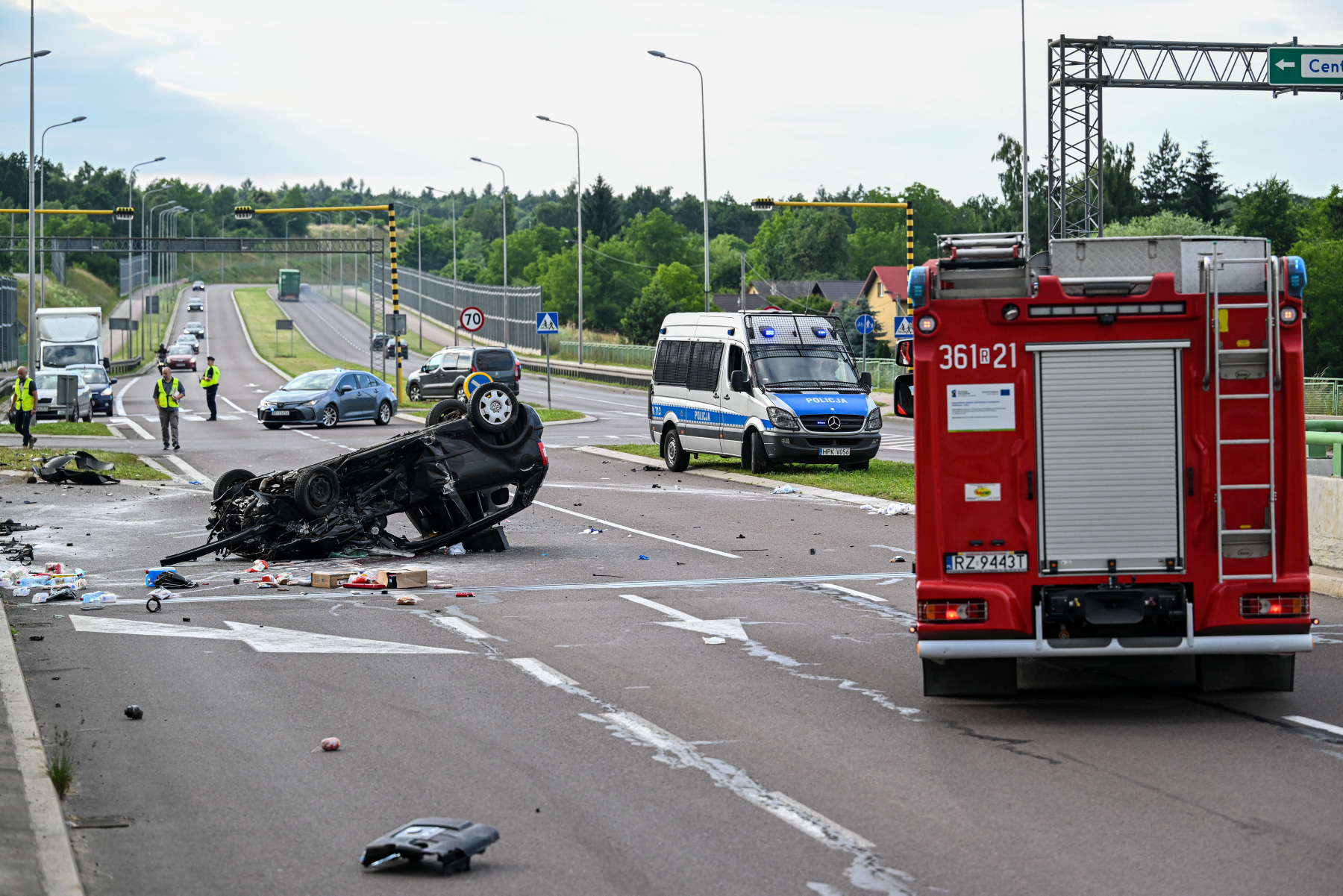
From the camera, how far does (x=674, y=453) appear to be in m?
26.8

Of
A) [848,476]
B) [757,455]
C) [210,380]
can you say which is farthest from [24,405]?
[848,476]

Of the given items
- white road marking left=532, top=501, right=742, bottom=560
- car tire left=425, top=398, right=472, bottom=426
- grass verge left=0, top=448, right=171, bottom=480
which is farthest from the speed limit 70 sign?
car tire left=425, top=398, right=472, bottom=426

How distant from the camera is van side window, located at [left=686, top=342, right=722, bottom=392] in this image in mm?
25500

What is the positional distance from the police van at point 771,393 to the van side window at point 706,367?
20 mm

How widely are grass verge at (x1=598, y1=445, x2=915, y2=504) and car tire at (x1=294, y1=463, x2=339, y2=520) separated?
27.5 ft

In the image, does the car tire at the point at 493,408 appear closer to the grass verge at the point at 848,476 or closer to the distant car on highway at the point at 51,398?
the grass verge at the point at 848,476

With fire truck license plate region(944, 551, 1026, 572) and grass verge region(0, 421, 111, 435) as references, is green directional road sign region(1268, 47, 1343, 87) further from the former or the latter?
fire truck license plate region(944, 551, 1026, 572)

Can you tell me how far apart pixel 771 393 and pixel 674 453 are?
9.73 feet

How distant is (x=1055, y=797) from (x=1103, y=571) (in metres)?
1.89

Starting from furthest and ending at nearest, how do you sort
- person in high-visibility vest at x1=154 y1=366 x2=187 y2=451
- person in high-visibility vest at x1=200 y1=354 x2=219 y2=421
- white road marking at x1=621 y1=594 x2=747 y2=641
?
person in high-visibility vest at x1=200 y1=354 x2=219 y2=421, person in high-visibility vest at x1=154 y1=366 x2=187 y2=451, white road marking at x1=621 y1=594 x2=747 y2=641

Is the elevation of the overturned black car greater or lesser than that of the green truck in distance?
lesser

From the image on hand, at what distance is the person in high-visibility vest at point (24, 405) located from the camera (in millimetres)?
30984

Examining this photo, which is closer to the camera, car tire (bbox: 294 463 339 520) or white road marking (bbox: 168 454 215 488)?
car tire (bbox: 294 463 339 520)

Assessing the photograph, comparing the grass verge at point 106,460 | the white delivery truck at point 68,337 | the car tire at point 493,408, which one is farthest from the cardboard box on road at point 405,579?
the white delivery truck at point 68,337
